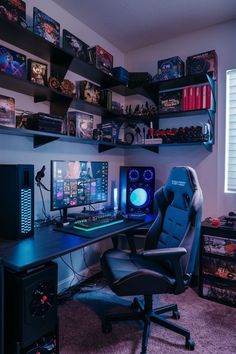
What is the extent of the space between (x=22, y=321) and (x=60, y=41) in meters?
1.94

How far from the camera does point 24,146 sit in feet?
6.15

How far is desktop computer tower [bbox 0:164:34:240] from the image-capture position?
1465mm

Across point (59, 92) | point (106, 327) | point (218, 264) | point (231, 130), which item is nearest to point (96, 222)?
point (106, 327)

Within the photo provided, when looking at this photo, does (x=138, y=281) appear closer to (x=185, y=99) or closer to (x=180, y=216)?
(x=180, y=216)

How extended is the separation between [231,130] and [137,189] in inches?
40.9

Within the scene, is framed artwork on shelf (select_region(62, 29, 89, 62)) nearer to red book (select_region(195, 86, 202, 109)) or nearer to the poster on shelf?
the poster on shelf

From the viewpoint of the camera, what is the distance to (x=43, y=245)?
140 centimetres

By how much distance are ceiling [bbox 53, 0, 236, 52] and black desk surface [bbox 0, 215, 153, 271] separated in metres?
1.80

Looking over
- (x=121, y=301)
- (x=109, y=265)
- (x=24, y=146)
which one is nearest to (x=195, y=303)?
(x=121, y=301)

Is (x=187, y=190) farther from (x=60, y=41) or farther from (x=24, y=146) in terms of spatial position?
(x=60, y=41)

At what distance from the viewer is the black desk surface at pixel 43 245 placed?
1171 millimetres

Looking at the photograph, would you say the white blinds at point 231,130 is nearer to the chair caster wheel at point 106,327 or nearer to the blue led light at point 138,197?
the blue led light at point 138,197

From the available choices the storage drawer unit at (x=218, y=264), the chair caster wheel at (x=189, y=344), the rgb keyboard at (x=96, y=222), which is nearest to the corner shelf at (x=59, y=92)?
the rgb keyboard at (x=96, y=222)

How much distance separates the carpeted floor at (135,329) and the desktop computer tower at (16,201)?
74 cm
